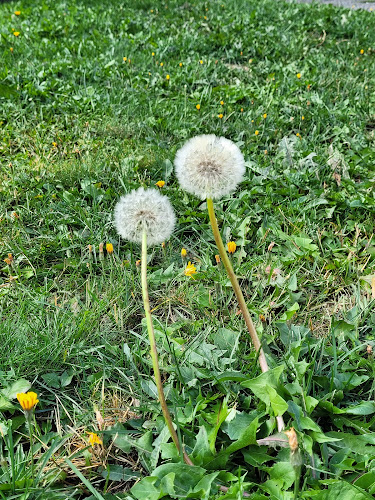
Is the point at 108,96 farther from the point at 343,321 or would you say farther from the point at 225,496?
the point at 225,496

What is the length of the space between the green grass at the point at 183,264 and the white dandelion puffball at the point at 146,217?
459 mm

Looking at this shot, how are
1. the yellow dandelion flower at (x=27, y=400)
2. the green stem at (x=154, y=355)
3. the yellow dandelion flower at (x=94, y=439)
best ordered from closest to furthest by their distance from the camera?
the green stem at (x=154, y=355) < the yellow dandelion flower at (x=27, y=400) < the yellow dandelion flower at (x=94, y=439)

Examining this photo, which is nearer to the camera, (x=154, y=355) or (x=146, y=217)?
(x=154, y=355)

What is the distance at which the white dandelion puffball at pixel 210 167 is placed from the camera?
5.04 feet

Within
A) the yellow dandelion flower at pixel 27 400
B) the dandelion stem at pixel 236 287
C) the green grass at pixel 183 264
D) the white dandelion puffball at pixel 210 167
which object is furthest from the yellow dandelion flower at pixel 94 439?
the white dandelion puffball at pixel 210 167

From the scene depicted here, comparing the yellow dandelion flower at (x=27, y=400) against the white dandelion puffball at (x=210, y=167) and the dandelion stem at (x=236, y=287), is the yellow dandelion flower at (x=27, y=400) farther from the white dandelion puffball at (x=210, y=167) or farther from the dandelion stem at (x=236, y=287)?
the white dandelion puffball at (x=210, y=167)

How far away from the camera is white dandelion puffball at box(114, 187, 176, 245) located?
1.66m

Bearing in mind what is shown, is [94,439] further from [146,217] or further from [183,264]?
[183,264]

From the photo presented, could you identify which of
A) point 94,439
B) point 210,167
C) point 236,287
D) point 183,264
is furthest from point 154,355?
point 183,264

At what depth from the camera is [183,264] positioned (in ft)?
8.18

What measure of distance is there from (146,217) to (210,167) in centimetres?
29

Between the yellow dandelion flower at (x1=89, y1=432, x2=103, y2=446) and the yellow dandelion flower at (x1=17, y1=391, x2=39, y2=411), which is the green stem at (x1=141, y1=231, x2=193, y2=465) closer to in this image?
the yellow dandelion flower at (x1=89, y1=432, x2=103, y2=446)

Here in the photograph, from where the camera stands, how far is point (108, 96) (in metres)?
3.82

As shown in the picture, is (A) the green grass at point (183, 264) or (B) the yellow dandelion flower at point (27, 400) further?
(A) the green grass at point (183, 264)
